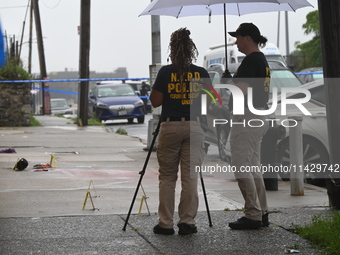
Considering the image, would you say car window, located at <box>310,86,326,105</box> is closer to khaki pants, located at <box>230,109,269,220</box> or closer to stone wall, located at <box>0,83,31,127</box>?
khaki pants, located at <box>230,109,269,220</box>

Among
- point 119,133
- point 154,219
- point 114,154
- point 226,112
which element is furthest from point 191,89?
point 119,133

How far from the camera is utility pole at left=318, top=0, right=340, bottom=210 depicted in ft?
26.7

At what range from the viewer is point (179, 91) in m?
7.10

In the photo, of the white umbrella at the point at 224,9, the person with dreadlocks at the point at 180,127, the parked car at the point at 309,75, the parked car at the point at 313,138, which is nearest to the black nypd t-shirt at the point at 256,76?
the person with dreadlocks at the point at 180,127

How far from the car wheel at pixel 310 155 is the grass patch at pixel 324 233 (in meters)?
3.48

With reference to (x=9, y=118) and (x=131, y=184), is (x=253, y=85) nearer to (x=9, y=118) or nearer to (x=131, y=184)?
(x=131, y=184)

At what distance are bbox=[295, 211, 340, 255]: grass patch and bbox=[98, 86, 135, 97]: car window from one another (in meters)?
22.6

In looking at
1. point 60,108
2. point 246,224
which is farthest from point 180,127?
point 60,108

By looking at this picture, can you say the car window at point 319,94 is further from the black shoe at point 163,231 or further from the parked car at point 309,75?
the parked car at point 309,75

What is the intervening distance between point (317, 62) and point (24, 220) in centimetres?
5943

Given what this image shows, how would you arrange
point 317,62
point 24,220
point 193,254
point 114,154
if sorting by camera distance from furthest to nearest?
point 317,62
point 114,154
point 24,220
point 193,254

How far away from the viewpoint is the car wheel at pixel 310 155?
10.9m

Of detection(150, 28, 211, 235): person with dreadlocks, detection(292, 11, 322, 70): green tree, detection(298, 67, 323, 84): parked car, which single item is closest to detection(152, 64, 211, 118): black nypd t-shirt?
detection(150, 28, 211, 235): person with dreadlocks

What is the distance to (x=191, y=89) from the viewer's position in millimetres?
7125
